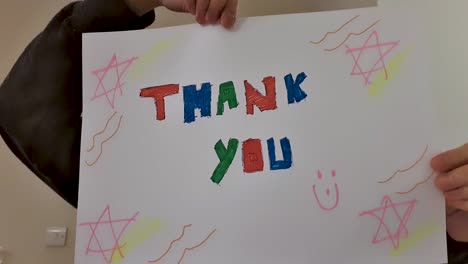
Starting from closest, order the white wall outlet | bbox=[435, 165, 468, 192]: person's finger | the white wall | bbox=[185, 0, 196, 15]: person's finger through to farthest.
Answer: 1. bbox=[435, 165, 468, 192]: person's finger
2. bbox=[185, 0, 196, 15]: person's finger
3. the white wall
4. the white wall outlet

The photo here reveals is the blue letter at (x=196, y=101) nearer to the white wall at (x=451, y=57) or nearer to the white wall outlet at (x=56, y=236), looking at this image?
the white wall at (x=451, y=57)


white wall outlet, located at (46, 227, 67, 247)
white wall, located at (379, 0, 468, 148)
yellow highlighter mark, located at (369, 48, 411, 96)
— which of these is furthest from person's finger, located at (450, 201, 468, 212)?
white wall outlet, located at (46, 227, 67, 247)

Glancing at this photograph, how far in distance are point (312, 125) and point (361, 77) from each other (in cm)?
8

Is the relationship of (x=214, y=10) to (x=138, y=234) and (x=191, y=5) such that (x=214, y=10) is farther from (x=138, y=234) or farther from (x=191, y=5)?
(x=138, y=234)

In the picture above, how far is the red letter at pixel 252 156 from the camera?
0.57m

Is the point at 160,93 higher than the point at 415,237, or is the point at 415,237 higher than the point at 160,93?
the point at 160,93

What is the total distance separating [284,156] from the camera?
565mm

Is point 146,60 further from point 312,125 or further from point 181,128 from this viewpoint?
point 312,125

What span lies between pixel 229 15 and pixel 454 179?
0.32 metres

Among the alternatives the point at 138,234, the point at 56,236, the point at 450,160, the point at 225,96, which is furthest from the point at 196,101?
the point at 56,236

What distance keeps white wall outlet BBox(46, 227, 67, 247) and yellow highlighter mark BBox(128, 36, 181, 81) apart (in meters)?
1.04

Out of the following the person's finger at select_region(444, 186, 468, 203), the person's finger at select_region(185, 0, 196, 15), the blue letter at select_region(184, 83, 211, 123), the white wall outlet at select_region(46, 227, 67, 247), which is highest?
the person's finger at select_region(185, 0, 196, 15)

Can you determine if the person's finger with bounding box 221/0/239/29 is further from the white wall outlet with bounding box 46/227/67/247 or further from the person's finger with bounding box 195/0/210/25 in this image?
the white wall outlet with bounding box 46/227/67/247

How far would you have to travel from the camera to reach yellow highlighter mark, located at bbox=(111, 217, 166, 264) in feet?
1.90
